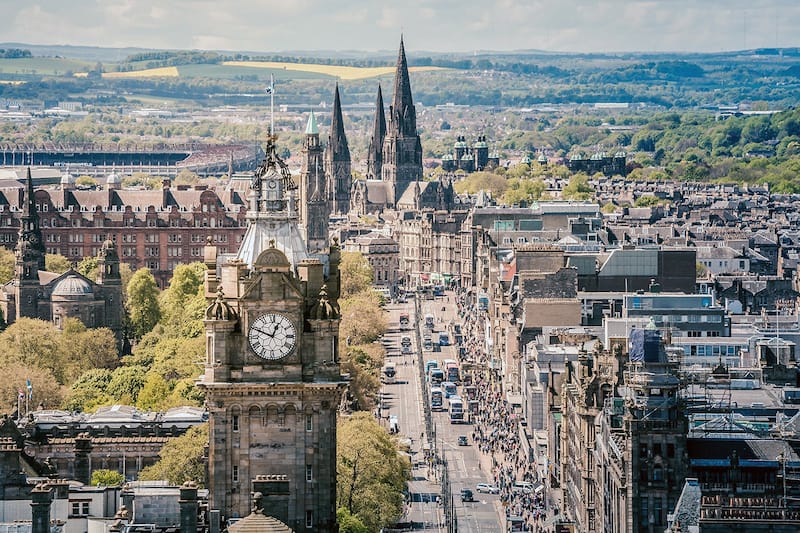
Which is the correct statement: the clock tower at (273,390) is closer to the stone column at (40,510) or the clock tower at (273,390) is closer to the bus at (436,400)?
the stone column at (40,510)

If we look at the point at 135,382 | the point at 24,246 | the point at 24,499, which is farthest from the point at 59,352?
the point at 24,499

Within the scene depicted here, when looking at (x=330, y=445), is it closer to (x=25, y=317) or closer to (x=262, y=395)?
(x=262, y=395)

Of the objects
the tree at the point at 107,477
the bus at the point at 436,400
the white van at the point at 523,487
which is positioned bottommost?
the white van at the point at 523,487

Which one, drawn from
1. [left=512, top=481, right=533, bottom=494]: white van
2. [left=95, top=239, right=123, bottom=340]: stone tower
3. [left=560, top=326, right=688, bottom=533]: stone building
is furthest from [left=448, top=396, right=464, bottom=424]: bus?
[left=560, top=326, right=688, bottom=533]: stone building

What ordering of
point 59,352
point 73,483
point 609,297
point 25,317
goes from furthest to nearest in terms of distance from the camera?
1. point 25,317
2. point 609,297
3. point 59,352
4. point 73,483

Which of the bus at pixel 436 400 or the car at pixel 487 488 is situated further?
the bus at pixel 436 400

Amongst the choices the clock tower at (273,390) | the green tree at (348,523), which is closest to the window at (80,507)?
the clock tower at (273,390)

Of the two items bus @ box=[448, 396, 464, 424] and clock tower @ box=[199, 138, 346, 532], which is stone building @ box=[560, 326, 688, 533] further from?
bus @ box=[448, 396, 464, 424]
